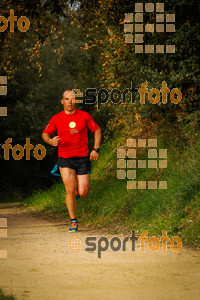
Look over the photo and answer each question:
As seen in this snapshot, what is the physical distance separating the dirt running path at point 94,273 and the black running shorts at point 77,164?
1.55m

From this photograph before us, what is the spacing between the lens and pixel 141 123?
15289 millimetres

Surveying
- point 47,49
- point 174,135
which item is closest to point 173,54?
point 174,135

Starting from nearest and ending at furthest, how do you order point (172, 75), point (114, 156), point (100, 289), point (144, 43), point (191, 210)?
point (100, 289)
point (191, 210)
point (172, 75)
point (144, 43)
point (114, 156)

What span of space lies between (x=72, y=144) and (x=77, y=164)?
1.36 ft

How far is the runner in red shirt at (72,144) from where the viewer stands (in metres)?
10.9

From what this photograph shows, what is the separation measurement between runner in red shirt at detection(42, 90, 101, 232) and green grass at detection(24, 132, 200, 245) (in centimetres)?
125

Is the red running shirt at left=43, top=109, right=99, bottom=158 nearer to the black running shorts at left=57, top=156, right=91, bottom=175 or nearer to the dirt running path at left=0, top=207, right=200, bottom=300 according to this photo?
the black running shorts at left=57, top=156, right=91, bottom=175

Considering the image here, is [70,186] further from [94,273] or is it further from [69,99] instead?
[94,273]

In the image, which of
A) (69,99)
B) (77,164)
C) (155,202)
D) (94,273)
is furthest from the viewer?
(155,202)

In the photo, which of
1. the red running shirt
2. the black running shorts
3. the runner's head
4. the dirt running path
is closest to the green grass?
the dirt running path

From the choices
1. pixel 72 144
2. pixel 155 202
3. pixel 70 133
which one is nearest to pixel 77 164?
pixel 72 144

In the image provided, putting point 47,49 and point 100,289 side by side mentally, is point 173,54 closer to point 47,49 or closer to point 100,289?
point 100,289

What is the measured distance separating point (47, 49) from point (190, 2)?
16302mm

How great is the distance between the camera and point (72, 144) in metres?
10.9
